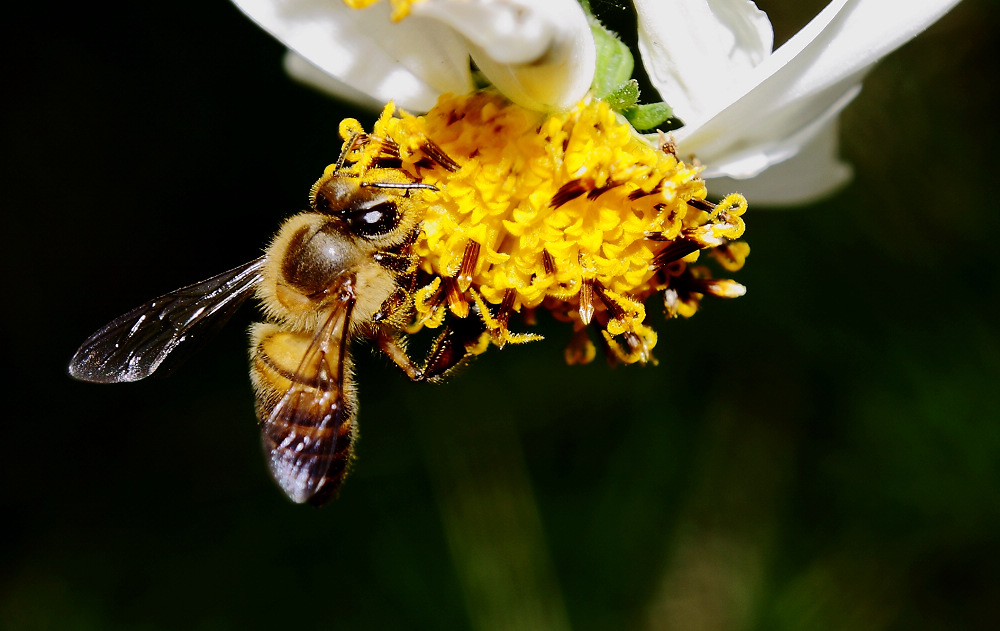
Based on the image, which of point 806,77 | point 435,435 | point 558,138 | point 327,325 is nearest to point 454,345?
point 327,325

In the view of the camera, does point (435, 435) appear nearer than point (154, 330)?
No

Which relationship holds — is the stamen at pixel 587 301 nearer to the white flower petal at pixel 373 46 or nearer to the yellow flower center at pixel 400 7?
the white flower petal at pixel 373 46

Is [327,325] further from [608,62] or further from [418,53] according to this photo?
[608,62]

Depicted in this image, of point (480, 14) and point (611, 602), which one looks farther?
point (611, 602)

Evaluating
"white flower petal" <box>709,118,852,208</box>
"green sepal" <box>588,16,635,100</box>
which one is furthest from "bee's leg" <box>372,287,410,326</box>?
"white flower petal" <box>709,118,852,208</box>

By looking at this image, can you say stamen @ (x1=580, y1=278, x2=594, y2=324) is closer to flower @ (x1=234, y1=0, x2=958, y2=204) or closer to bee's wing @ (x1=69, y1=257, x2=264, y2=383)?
flower @ (x1=234, y1=0, x2=958, y2=204)

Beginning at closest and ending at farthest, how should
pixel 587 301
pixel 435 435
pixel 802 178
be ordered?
pixel 587 301 < pixel 802 178 < pixel 435 435

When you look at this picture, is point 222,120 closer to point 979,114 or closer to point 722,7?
point 722,7

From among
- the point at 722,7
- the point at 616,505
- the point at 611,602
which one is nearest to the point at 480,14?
the point at 722,7
